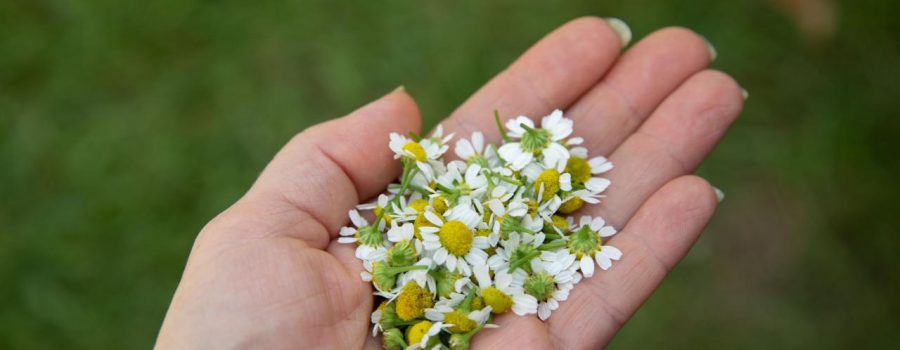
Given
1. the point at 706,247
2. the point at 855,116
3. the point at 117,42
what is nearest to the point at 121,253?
the point at 117,42

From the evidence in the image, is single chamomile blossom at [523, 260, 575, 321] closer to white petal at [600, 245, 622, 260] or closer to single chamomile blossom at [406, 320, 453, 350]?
white petal at [600, 245, 622, 260]

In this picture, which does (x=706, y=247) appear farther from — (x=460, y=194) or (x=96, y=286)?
(x=96, y=286)

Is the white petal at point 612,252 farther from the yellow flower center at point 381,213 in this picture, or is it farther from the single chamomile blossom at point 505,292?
the yellow flower center at point 381,213

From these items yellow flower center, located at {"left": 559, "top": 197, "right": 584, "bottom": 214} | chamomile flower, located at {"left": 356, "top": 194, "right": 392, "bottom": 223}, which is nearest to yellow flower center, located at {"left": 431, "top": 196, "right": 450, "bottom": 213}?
chamomile flower, located at {"left": 356, "top": 194, "right": 392, "bottom": 223}

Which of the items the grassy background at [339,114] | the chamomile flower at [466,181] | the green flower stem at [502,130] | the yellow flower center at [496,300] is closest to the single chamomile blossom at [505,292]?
the yellow flower center at [496,300]

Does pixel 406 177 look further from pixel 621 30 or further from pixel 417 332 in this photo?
pixel 621 30

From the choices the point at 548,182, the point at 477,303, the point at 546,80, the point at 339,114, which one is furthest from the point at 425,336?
the point at 339,114
